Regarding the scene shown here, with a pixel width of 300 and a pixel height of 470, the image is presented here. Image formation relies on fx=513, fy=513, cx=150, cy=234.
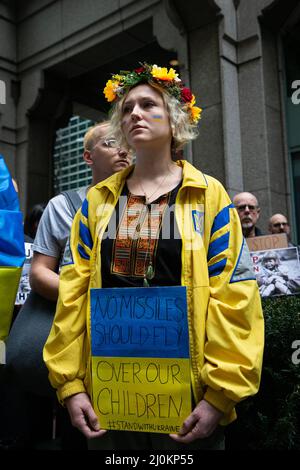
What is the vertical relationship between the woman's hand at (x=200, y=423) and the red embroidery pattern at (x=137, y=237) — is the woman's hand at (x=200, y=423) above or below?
below

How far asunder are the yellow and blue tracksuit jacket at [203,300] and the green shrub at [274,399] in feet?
3.20

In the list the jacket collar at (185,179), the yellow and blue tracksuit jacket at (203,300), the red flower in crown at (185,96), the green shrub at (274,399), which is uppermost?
the red flower in crown at (185,96)

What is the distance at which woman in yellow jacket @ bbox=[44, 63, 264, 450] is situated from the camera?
1962 millimetres

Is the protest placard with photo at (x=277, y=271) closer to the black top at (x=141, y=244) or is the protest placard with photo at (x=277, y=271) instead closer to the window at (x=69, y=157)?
the black top at (x=141, y=244)

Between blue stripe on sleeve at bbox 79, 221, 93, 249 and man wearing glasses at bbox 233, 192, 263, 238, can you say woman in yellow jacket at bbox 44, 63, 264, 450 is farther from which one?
man wearing glasses at bbox 233, 192, 263, 238

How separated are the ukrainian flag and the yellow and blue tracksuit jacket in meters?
0.41

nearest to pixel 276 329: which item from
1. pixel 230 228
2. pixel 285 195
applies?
pixel 230 228

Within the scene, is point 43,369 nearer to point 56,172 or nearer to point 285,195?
point 285,195

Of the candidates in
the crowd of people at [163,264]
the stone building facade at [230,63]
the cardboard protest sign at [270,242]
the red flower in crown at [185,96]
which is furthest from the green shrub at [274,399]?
the stone building facade at [230,63]

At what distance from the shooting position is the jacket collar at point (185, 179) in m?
2.21

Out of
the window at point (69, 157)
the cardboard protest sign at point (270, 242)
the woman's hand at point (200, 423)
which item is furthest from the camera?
the window at point (69, 157)

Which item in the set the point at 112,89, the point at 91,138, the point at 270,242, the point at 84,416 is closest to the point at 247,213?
the point at 270,242

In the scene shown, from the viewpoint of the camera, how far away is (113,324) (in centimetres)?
213

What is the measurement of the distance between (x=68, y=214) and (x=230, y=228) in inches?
43.6
